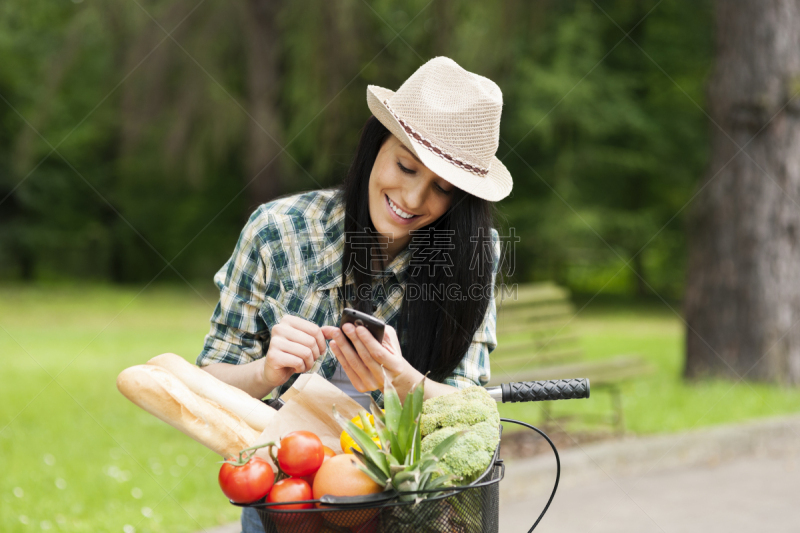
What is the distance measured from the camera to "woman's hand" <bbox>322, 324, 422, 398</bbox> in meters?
1.73

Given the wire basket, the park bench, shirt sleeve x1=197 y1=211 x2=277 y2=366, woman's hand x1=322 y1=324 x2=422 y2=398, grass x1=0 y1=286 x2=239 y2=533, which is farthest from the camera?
the park bench

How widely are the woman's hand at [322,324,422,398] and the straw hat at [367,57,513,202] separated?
20.4 inches

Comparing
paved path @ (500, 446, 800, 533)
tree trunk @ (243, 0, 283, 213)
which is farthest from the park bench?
tree trunk @ (243, 0, 283, 213)

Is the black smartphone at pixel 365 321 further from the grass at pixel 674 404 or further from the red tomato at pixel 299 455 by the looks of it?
the grass at pixel 674 404

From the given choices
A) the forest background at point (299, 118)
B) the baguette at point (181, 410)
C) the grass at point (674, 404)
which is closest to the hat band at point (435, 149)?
the baguette at point (181, 410)

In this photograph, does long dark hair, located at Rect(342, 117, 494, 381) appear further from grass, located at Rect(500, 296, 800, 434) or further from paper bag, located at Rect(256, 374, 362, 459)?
grass, located at Rect(500, 296, 800, 434)

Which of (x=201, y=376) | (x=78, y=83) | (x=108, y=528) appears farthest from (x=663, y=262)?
(x=201, y=376)

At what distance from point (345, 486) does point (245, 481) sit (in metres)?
0.19

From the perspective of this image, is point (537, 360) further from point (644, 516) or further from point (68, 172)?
point (68, 172)

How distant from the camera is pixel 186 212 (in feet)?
79.3

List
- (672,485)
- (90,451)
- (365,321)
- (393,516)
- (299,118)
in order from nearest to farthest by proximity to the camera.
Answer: (393,516)
(365,321)
(672,485)
(90,451)
(299,118)

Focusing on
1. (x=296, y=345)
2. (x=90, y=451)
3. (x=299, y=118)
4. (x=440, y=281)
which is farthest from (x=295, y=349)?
(x=299, y=118)

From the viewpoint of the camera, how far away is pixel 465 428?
155 centimetres

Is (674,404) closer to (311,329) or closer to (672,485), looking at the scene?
(672,485)
